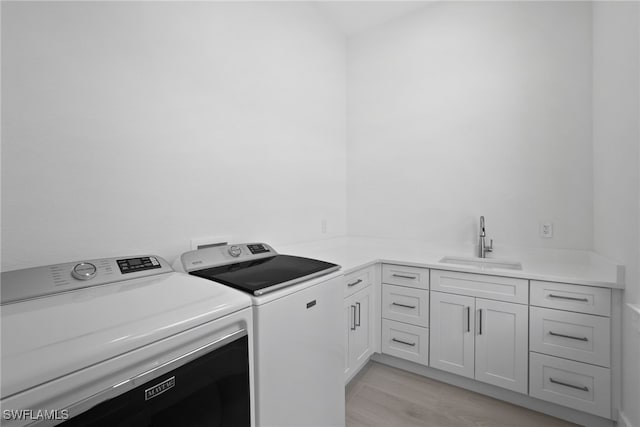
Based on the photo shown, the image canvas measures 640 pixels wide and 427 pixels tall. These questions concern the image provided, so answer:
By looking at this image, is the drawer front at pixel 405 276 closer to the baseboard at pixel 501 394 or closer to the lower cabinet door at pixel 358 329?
the lower cabinet door at pixel 358 329

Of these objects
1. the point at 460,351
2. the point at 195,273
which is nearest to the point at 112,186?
the point at 195,273

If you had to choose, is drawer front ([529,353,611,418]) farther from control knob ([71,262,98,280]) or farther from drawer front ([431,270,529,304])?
control knob ([71,262,98,280])

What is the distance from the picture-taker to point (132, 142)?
4.23 ft

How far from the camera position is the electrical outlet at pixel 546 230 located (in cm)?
204

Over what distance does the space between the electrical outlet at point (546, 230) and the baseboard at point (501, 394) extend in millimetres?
1078

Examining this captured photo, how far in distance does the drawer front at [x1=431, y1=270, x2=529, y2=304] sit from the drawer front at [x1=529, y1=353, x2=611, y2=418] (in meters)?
0.35

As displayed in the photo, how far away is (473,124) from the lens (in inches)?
91.0

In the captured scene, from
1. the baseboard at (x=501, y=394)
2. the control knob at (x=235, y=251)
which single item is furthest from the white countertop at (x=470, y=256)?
the baseboard at (x=501, y=394)

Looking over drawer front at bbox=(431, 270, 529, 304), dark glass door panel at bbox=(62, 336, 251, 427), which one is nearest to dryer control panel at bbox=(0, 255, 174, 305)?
dark glass door panel at bbox=(62, 336, 251, 427)

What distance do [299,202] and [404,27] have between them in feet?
6.25

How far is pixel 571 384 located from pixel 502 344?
0.35 m

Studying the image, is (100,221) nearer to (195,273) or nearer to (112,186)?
(112,186)

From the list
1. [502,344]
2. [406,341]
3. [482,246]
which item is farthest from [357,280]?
[482,246]

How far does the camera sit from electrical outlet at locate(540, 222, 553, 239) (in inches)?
80.1
